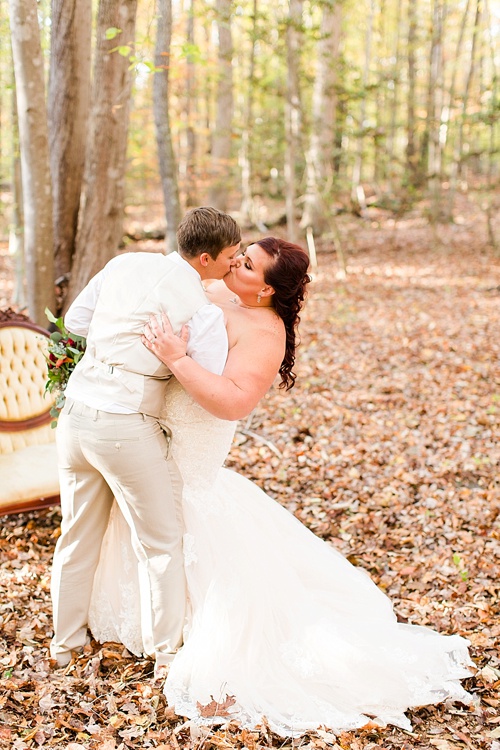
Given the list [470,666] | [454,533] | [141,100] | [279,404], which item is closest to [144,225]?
[141,100]

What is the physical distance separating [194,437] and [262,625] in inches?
39.5

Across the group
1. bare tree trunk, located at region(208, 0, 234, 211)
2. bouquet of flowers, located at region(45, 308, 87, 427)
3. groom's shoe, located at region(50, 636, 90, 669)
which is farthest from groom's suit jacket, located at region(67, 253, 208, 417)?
bare tree trunk, located at region(208, 0, 234, 211)

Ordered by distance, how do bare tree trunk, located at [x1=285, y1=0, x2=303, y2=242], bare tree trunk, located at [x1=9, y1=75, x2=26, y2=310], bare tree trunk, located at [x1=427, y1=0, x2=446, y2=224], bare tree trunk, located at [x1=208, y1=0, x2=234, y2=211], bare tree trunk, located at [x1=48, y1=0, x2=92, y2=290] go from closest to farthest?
bare tree trunk, located at [x1=48, y1=0, x2=92, y2=290], bare tree trunk, located at [x1=9, y1=75, x2=26, y2=310], bare tree trunk, located at [x1=285, y1=0, x2=303, y2=242], bare tree trunk, located at [x1=427, y1=0, x2=446, y2=224], bare tree trunk, located at [x1=208, y1=0, x2=234, y2=211]

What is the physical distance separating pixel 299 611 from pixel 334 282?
35.9 feet

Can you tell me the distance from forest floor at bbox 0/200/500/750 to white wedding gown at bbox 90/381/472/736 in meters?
0.11

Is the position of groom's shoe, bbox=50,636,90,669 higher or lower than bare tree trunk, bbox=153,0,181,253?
lower

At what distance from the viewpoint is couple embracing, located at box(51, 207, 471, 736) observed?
9.71 ft

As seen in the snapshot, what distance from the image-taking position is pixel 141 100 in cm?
2527

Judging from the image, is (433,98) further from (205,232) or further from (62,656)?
(62,656)

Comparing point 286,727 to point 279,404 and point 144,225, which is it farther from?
point 144,225

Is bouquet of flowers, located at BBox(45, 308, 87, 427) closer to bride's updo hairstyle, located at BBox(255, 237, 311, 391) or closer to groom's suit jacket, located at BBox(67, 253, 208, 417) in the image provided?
groom's suit jacket, located at BBox(67, 253, 208, 417)

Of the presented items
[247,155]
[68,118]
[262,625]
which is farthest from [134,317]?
[247,155]

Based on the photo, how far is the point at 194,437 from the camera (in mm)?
3340

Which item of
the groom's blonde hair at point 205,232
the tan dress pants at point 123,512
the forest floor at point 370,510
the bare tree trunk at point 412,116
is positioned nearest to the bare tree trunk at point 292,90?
the forest floor at point 370,510
